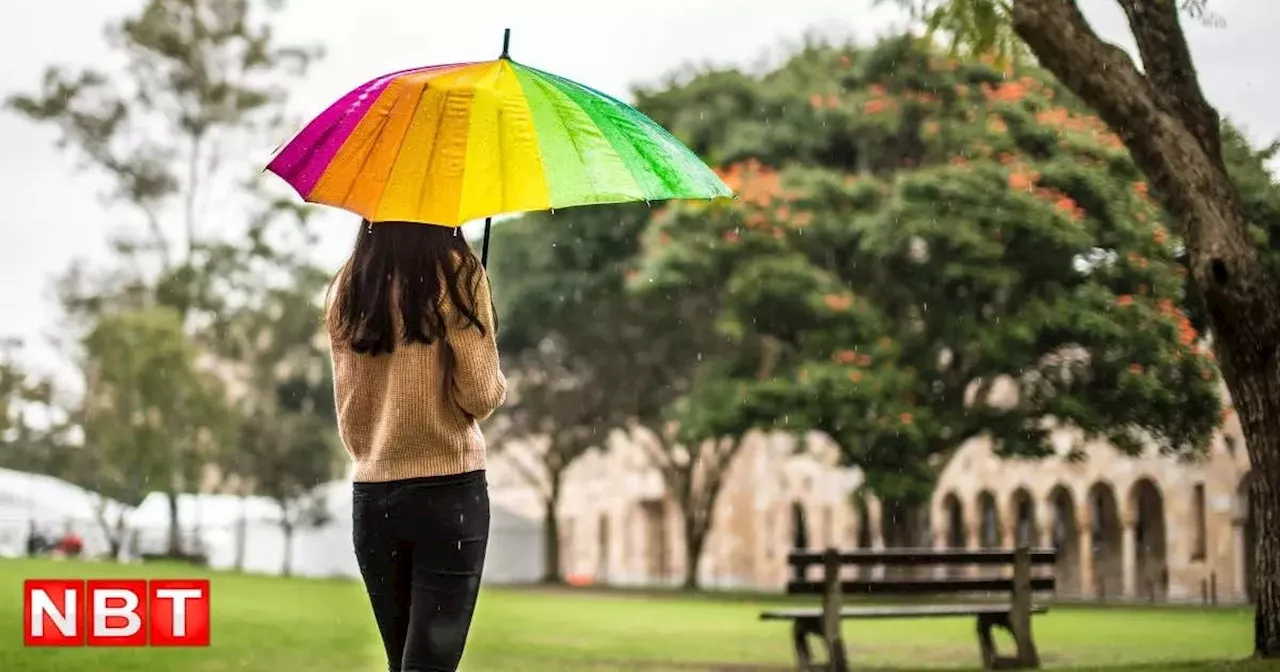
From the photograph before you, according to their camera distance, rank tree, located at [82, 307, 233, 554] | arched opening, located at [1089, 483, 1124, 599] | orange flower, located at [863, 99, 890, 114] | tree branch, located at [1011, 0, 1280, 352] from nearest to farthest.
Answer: tree branch, located at [1011, 0, 1280, 352]
orange flower, located at [863, 99, 890, 114]
arched opening, located at [1089, 483, 1124, 599]
tree, located at [82, 307, 233, 554]

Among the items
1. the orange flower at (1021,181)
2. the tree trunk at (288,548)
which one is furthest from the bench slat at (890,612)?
the tree trunk at (288,548)

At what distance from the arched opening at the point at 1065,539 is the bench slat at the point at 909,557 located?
20.5m

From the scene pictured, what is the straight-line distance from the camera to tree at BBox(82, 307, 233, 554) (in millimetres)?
32562

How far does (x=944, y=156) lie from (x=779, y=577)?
58.8 ft

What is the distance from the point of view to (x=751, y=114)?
92.1ft

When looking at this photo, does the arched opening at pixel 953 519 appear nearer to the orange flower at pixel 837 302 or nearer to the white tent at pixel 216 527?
the orange flower at pixel 837 302

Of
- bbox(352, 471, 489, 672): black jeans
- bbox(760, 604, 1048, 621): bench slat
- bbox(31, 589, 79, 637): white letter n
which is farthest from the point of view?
bbox(31, 589, 79, 637): white letter n

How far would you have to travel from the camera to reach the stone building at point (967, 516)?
28000 millimetres

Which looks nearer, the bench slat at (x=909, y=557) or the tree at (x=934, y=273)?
the bench slat at (x=909, y=557)

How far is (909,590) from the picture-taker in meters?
11.6

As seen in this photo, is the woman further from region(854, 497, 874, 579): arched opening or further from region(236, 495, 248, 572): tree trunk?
region(236, 495, 248, 572): tree trunk

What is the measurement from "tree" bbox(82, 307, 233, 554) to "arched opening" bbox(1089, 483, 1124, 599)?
16.4 m

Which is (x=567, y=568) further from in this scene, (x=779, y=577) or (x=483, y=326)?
(x=483, y=326)

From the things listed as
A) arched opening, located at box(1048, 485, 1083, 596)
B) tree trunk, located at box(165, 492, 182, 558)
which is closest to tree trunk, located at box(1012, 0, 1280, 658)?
arched opening, located at box(1048, 485, 1083, 596)
